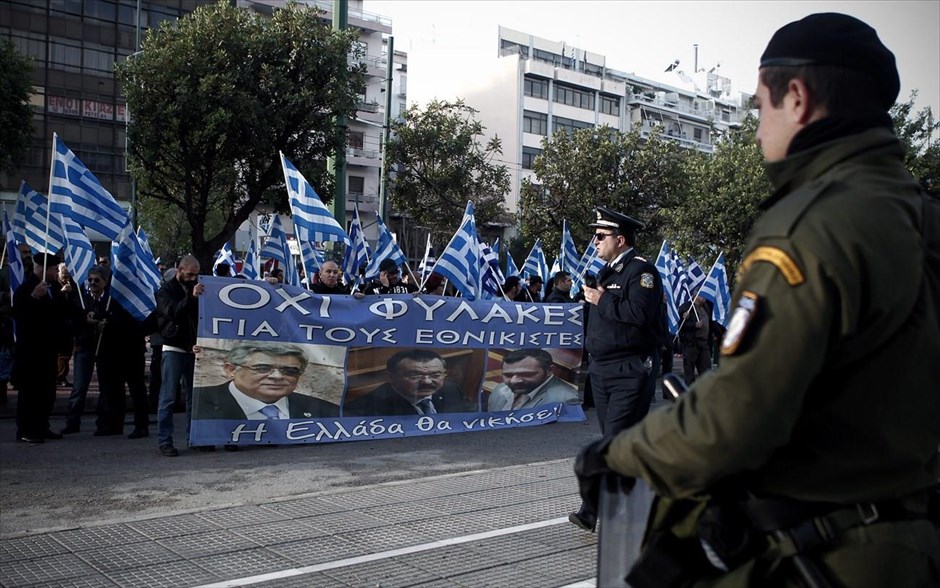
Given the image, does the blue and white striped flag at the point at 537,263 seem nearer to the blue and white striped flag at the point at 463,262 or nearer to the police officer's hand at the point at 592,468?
the blue and white striped flag at the point at 463,262

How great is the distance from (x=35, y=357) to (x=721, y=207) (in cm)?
2540

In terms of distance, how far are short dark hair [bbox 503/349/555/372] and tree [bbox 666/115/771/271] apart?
65.3ft

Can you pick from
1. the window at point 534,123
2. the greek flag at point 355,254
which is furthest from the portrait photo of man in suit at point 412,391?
the window at point 534,123

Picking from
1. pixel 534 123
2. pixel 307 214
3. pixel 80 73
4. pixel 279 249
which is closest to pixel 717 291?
pixel 279 249

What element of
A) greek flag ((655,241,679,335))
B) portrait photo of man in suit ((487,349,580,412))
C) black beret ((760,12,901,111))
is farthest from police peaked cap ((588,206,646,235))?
greek flag ((655,241,679,335))

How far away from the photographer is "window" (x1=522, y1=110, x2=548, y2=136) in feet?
223

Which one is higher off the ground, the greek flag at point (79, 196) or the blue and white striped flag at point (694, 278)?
the greek flag at point (79, 196)

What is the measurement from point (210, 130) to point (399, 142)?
17.2 metres

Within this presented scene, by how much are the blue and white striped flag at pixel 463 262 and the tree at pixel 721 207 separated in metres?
19.8

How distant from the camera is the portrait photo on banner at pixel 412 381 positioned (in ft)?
33.8

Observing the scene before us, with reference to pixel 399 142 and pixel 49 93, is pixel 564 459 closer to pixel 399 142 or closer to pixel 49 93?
pixel 399 142

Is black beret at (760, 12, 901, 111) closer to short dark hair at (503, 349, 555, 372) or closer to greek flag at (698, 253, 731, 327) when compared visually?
short dark hair at (503, 349, 555, 372)

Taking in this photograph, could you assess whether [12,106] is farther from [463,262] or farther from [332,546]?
[332,546]

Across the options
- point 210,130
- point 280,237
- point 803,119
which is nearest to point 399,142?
point 210,130
